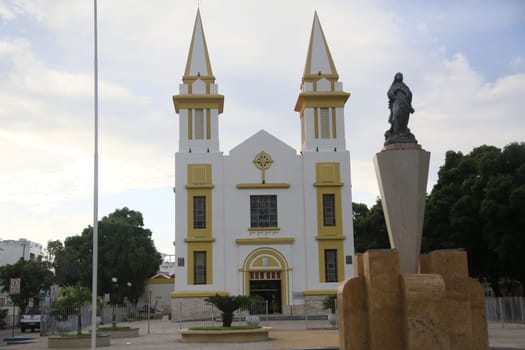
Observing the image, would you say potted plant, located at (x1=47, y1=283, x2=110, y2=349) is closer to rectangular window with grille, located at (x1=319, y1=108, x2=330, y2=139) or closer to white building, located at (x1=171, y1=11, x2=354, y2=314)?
white building, located at (x1=171, y1=11, x2=354, y2=314)

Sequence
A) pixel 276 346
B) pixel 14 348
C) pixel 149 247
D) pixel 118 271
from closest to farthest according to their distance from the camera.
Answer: pixel 276 346
pixel 14 348
pixel 118 271
pixel 149 247

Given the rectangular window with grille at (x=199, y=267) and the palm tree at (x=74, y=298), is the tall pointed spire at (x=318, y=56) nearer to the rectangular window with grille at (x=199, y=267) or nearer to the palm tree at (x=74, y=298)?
the rectangular window with grille at (x=199, y=267)

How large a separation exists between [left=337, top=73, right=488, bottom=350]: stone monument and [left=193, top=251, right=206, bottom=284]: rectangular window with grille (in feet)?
91.8

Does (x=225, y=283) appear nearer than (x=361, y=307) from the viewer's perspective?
No

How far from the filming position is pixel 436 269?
529 inches

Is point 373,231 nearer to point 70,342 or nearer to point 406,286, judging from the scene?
point 70,342

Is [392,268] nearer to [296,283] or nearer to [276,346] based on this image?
[276,346]

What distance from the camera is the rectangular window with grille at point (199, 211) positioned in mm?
41903

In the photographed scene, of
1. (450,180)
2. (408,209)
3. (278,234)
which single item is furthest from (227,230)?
(408,209)

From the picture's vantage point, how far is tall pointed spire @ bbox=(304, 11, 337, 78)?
4400cm

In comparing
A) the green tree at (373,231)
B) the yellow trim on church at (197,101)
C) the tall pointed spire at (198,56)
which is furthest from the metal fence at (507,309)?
the tall pointed spire at (198,56)

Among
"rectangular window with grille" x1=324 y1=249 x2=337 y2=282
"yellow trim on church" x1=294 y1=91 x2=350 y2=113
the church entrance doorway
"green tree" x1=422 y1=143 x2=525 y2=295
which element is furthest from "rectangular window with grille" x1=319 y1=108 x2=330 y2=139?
the church entrance doorway

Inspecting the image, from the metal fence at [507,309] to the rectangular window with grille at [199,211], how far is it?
1765 centimetres

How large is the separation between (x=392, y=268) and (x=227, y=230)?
96.1 feet
